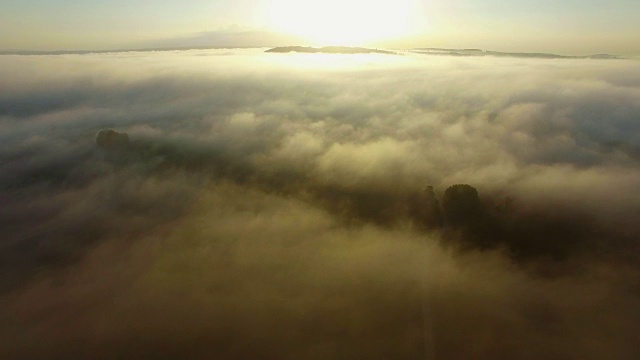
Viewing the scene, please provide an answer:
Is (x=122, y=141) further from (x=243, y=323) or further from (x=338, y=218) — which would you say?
(x=243, y=323)

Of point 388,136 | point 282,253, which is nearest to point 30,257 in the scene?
point 282,253

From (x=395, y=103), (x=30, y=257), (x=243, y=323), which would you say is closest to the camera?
(x=243, y=323)

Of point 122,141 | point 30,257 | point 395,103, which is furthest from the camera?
point 395,103

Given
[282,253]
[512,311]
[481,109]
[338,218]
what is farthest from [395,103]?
[512,311]

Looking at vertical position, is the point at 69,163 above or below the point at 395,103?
below

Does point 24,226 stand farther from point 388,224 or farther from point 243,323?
point 388,224

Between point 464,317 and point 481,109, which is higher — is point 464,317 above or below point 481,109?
below

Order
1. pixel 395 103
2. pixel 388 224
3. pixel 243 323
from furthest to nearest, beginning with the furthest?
pixel 395 103 < pixel 388 224 < pixel 243 323

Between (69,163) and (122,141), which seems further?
(122,141)

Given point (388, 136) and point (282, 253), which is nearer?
point (282, 253)
